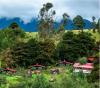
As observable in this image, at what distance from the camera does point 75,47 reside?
6316 centimetres

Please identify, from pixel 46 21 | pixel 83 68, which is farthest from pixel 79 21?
pixel 83 68

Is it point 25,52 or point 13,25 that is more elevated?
point 13,25

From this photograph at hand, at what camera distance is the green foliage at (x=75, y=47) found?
62375 millimetres

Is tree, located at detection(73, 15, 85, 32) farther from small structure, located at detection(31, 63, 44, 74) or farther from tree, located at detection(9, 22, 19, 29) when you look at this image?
small structure, located at detection(31, 63, 44, 74)

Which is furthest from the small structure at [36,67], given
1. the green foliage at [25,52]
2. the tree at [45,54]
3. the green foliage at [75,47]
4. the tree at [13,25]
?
the tree at [13,25]

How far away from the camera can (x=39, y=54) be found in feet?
200

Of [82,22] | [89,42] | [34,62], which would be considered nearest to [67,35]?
[89,42]

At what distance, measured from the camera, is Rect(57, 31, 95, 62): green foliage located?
62375 mm

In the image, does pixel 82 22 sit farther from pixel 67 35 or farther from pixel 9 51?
pixel 9 51

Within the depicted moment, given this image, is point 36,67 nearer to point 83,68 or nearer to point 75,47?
point 75,47

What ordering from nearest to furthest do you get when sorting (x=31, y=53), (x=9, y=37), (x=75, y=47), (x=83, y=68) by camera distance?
(x=83, y=68), (x=31, y=53), (x=75, y=47), (x=9, y=37)

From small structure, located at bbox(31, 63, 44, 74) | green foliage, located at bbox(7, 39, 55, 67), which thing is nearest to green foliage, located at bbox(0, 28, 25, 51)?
green foliage, located at bbox(7, 39, 55, 67)

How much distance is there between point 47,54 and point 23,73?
8387 mm

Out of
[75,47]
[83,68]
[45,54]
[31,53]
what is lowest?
[83,68]
